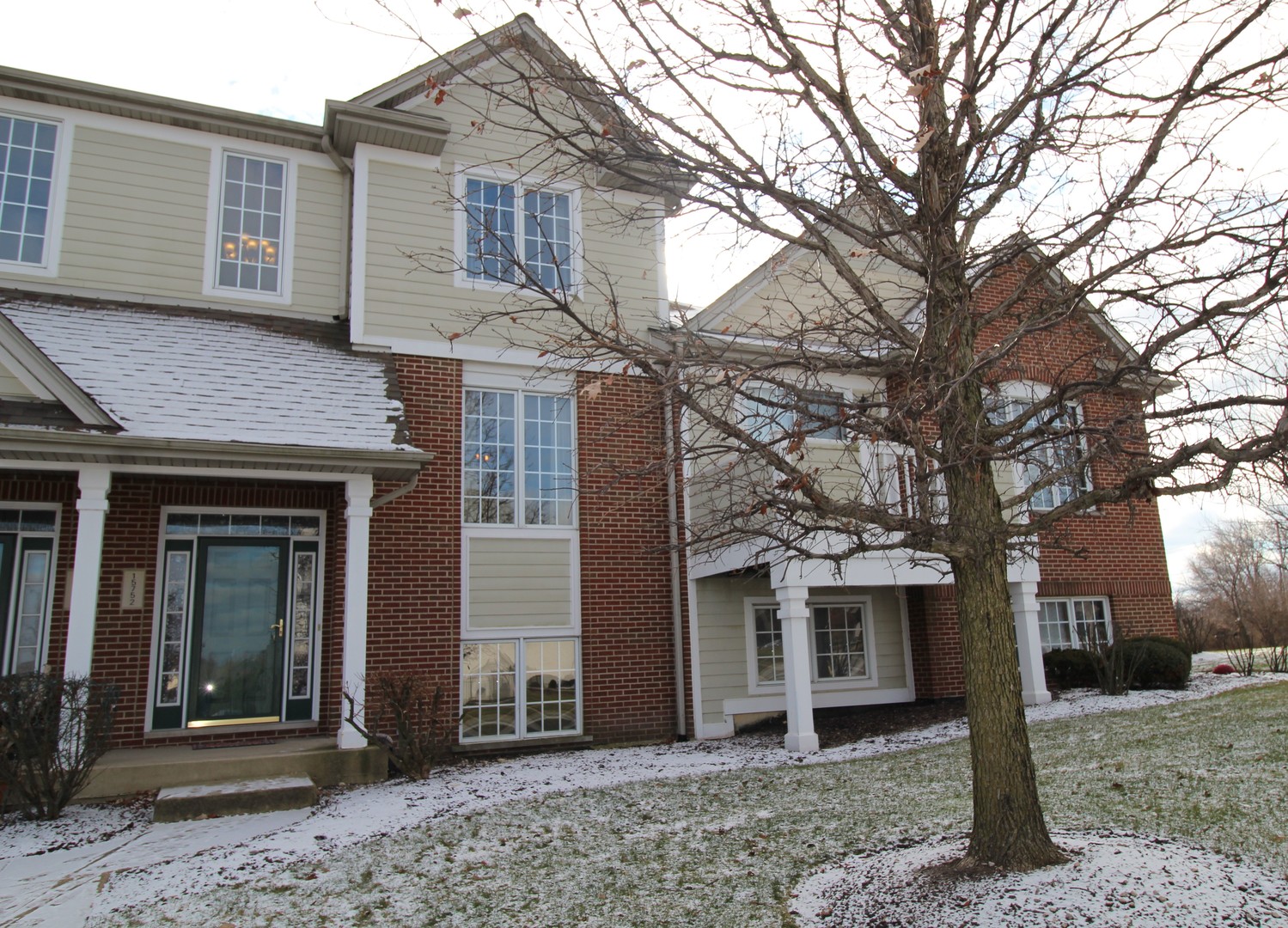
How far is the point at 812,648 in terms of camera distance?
41.0 ft

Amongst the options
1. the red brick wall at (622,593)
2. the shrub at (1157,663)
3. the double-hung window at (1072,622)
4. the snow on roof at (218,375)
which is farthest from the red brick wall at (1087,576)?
the snow on roof at (218,375)

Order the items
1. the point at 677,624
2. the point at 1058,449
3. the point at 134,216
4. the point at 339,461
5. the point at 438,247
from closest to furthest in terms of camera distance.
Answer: the point at 1058,449 < the point at 339,461 < the point at 438,247 < the point at 134,216 < the point at 677,624

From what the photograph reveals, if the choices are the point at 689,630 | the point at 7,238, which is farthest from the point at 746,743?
the point at 7,238

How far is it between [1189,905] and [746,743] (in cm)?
673

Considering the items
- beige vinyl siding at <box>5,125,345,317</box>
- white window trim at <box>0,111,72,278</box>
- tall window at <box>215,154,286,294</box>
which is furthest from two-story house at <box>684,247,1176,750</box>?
white window trim at <box>0,111,72,278</box>

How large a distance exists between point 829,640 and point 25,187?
1141cm

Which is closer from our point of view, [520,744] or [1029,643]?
[520,744]

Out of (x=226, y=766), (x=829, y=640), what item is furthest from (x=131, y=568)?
(x=829, y=640)

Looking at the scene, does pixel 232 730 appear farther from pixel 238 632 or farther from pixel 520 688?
pixel 520 688

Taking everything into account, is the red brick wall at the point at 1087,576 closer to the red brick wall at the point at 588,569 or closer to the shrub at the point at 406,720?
the red brick wall at the point at 588,569

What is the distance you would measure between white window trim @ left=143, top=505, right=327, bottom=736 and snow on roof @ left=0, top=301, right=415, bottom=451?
4.76 feet

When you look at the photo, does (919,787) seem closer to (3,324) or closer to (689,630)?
(689,630)

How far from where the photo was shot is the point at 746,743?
10.7 meters

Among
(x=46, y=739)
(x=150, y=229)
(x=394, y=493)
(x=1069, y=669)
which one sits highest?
(x=150, y=229)
